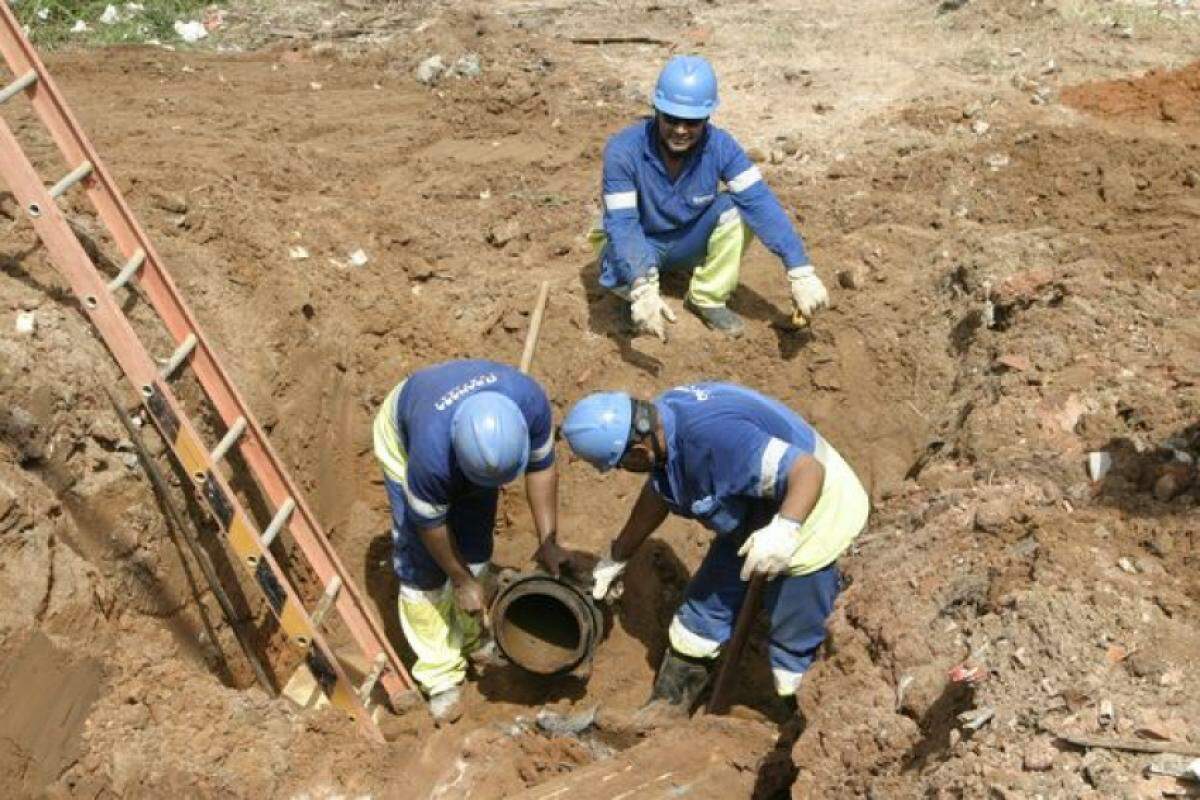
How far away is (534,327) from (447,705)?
224 cm

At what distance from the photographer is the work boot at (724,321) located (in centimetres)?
656

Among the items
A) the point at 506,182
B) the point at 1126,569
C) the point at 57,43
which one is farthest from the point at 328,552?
the point at 57,43

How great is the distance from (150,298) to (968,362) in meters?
4.04

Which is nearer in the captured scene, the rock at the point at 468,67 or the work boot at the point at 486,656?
the work boot at the point at 486,656

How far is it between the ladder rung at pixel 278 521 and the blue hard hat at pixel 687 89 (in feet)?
9.13

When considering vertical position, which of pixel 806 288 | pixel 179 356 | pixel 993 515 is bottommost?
pixel 806 288

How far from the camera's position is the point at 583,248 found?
7172 millimetres

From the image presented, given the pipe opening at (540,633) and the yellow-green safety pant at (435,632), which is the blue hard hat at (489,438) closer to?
the pipe opening at (540,633)

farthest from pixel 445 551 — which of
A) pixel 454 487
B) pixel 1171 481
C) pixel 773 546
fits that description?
pixel 1171 481

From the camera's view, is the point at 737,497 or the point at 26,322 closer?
the point at 737,497

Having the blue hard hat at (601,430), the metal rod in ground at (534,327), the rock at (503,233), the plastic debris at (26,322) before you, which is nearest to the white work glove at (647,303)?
the metal rod in ground at (534,327)

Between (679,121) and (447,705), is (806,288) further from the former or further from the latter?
(447,705)

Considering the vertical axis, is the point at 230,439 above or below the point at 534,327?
above

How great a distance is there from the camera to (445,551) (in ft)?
15.4
